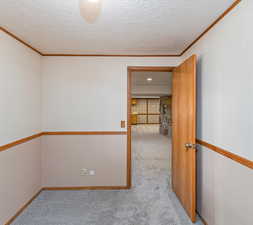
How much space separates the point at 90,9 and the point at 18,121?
173 centimetres

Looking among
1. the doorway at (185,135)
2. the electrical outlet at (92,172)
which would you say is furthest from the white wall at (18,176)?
the doorway at (185,135)

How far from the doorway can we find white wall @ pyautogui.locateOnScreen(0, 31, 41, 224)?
1.56 meters

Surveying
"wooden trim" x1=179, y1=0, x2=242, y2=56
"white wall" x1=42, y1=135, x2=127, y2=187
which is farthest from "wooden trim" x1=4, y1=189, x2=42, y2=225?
"wooden trim" x1=179, y1=0, x2=242, y2=56

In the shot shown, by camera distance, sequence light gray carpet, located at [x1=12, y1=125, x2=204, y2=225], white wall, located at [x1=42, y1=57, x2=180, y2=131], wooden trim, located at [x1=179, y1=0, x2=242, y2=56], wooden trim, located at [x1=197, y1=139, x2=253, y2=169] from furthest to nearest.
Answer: white wall, located at [x1=42, y1=57, x2=180, y2=131]
light gray carpet, located at [x1=12, y1=125, x2=204, y2=225]
wooden trim, located at [x1=179, y1=0, x2=242, y2=56]
wooden trim, located at [x1=197, y1=139, x2=253, y2=169]

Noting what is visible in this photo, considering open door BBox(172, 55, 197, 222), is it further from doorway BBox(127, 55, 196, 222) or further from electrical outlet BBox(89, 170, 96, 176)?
electrical outlet BBox(89, 170, 96, 176)

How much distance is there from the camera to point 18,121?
2381mm

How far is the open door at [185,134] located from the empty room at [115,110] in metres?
0.02

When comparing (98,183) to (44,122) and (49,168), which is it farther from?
(44,122)

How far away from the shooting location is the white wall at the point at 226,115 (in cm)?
143

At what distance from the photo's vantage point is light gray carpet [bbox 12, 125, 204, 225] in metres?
2.21

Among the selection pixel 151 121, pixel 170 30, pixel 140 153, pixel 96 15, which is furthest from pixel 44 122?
pixel 151 121

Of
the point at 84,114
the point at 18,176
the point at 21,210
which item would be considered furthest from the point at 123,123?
the point at 21,210

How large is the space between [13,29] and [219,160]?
2778 millimetres

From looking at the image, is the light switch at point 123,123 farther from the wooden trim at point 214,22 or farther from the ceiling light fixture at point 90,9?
the ceiling light fixture at point 90,9
